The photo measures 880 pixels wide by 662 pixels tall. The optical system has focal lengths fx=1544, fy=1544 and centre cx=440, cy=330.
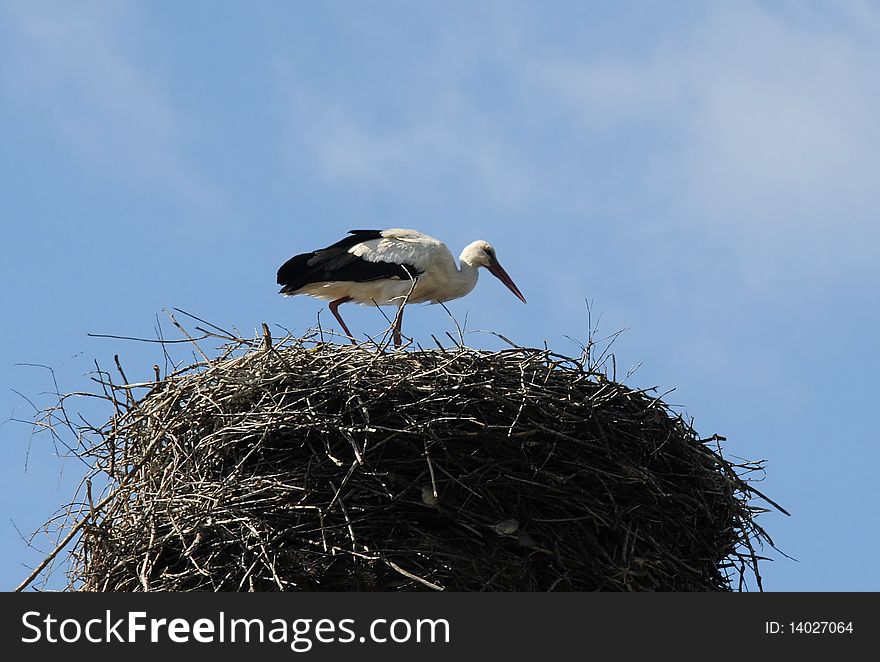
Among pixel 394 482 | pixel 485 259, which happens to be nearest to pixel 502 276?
pixel 485 259

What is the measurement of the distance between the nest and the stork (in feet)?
7.79

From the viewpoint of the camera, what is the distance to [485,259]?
10.3m

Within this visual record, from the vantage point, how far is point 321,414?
21.9ft

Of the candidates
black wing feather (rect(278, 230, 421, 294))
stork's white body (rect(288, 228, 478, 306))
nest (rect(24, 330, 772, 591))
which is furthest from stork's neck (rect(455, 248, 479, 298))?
nest (rect(24, 330, 772, 591))

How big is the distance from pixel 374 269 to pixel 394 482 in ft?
9.85

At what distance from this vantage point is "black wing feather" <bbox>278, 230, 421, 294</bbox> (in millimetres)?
9445

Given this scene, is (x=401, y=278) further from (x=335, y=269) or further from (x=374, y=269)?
(x=335, y=269)

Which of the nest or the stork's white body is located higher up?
the stork's white body

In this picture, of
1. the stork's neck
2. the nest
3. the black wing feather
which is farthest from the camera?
the stork's neck

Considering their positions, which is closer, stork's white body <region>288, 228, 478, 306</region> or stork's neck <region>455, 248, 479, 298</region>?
stork's white body <region>288, 228, 478, 306</region>

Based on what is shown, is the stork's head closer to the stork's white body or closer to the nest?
the stork's white body

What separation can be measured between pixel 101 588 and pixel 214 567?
672 mm

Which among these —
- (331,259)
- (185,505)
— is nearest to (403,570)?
(185,505)
